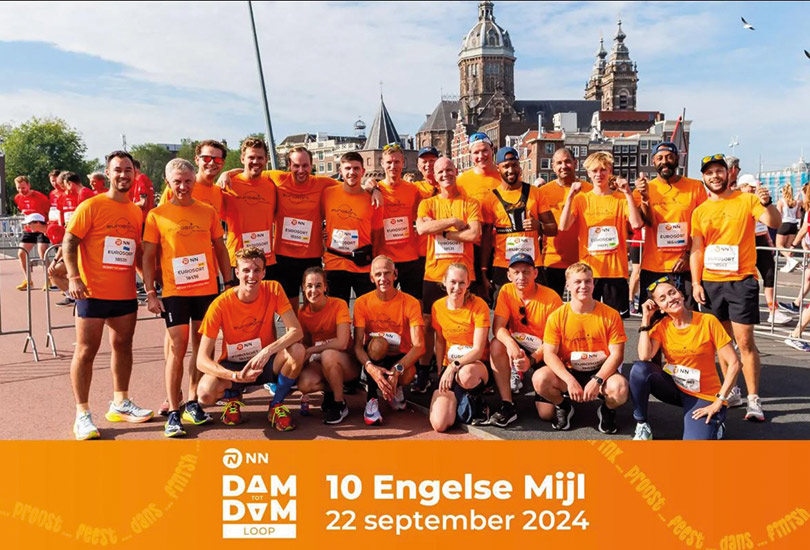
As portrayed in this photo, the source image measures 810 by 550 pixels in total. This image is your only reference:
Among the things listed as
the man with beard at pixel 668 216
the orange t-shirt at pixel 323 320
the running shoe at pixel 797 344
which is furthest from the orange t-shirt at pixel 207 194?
the running shoe at pixel 797 344

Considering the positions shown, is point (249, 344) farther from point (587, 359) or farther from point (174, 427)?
point (587, 359)

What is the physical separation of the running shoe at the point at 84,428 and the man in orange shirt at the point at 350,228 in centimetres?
212

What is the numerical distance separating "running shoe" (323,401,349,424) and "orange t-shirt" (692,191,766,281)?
9.84 feet

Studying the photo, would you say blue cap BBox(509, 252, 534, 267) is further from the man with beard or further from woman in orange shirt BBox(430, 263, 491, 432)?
the man with beard

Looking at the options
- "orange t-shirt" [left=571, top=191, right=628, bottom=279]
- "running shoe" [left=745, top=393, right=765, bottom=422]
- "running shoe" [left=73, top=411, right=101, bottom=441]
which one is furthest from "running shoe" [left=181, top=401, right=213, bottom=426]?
"running shoe" [left=745, top=393, right=765, bottom=422]

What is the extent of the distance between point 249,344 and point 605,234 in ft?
9.71

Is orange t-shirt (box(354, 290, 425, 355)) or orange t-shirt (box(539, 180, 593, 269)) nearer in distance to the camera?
orange t-shirt (box(354, 290, 425, 355))

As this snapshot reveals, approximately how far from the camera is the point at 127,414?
4.50 m

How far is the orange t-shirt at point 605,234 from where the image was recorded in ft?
16.1

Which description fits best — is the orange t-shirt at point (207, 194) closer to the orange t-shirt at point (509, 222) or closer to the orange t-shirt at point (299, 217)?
the orange t-shirt at point (299, 217)

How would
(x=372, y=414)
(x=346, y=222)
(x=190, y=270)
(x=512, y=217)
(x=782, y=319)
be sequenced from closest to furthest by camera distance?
(x=190, y=270), (x=372, y=414), (x=512, y=217), (x=346, y=222), (x=782, y=319)

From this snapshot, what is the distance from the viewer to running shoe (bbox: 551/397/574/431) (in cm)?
424

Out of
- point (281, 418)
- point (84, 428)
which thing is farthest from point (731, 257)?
point (84, 428)

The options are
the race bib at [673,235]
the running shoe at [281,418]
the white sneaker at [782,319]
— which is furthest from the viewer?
the white sneaker at [782,319]
